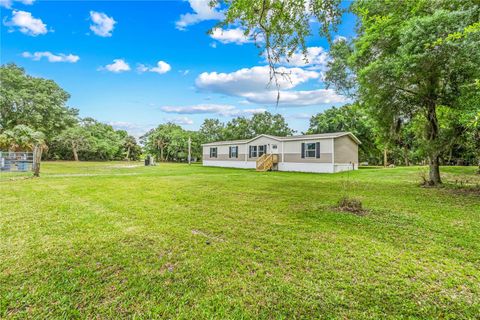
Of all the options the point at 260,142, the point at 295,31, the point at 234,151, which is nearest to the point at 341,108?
the point at 260,142

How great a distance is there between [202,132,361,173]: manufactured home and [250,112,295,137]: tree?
34.6ft

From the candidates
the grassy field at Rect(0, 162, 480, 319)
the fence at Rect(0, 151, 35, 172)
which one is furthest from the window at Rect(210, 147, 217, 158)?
the grassy field at Rect(0, 162, 480, 319)

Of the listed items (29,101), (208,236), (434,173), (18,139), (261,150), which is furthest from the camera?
(29,101)

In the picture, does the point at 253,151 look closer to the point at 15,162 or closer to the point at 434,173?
the point at 434,173

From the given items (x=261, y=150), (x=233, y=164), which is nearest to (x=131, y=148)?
(x=233, y=164)

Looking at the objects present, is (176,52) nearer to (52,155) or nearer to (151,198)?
(151,198)

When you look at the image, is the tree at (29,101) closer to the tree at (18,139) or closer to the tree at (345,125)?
the tree at (18,139)

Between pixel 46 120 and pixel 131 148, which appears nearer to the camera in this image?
pixel 46 120

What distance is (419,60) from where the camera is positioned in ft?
21.0

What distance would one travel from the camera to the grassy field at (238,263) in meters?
1.96

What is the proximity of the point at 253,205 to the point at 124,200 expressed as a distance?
341 centimetres

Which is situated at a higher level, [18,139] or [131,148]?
[131,148]

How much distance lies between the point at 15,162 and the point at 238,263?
1787 cm

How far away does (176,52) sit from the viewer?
39.3 ft
